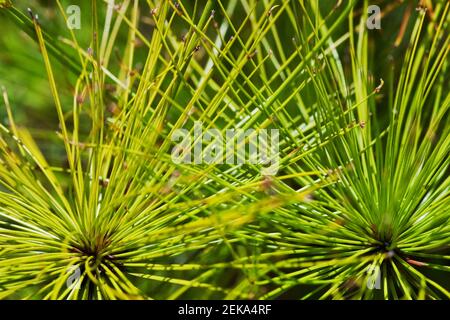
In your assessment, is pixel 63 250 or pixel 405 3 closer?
pixel 63 250

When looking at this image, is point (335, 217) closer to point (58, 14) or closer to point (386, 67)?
point (386, 67)

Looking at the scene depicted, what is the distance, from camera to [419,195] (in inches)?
22.1
